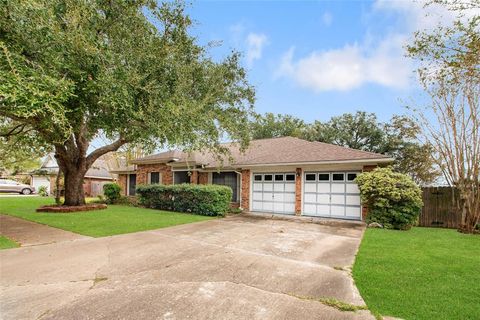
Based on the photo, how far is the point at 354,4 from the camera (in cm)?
986

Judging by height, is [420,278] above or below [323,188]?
below

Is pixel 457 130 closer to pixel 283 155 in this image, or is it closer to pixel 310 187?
pixel 310 187

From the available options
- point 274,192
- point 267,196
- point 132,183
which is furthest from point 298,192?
point 132,183

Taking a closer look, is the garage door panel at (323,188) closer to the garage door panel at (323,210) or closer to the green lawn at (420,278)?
the garage door panel at (323,210)

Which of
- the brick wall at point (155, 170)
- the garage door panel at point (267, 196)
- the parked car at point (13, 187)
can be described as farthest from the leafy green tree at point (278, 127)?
the parked car at point (13, 187)

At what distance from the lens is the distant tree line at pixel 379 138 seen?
20.5 metres

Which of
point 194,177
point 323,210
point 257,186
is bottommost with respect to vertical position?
point 323,210

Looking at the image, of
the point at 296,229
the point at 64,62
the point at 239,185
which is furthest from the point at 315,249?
the point at 239,185

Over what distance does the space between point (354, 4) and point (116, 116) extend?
353 inches

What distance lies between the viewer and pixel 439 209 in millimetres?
12250

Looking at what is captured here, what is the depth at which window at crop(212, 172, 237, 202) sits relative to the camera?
1667 centimetres

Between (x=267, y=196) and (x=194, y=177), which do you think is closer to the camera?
(x=267, y=196)

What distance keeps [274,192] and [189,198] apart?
4.54 m

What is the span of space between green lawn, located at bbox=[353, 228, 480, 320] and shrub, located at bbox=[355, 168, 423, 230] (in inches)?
101
